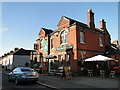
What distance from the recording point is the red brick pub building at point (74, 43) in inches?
640

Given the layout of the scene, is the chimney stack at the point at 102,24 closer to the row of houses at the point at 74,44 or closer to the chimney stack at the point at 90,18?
the row of houses at the point at 74,44

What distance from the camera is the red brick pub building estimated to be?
53.3ft

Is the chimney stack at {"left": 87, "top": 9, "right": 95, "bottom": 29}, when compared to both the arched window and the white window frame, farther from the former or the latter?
the arched window

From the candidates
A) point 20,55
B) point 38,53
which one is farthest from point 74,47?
point 20,55

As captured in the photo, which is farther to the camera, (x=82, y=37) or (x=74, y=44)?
(x=82, y=37)

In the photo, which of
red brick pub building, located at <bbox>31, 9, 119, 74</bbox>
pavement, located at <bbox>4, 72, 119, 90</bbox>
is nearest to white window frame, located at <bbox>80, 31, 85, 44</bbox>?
red brick pub building, located at <bbox>31, 9, 119, 74</bbox>

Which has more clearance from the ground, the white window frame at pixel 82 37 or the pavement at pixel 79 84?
the white window frame at pixel 82 37

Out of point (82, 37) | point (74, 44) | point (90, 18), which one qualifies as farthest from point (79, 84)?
point (90, 18)

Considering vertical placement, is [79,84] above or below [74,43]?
below

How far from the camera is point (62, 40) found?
1888 centimetres

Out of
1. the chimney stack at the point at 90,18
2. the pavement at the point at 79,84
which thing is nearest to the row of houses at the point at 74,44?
the chimney stack at the point at 90,18

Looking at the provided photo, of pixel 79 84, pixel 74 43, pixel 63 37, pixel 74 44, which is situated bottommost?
pixel 79 84

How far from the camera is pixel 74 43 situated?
16.3 metres

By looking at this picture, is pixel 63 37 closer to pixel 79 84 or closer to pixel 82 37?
pixel 82 37
